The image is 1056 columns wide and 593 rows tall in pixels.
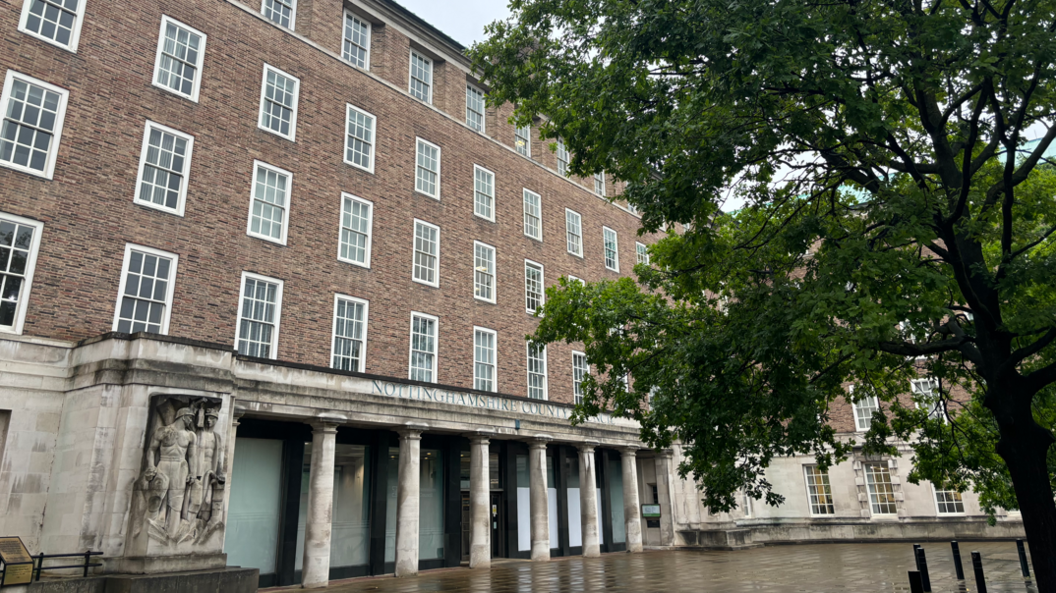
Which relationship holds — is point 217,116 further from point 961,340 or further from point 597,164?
point 961,340

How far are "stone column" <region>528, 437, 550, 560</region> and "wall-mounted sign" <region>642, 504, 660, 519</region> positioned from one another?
8615mm

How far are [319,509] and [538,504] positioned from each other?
29.8 feet

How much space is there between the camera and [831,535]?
1474 inches

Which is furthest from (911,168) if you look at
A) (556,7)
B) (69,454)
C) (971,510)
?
(971,510)

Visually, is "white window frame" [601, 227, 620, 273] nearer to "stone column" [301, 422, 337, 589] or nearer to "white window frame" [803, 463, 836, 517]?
"white window frame" [803, 463, 836, 517]

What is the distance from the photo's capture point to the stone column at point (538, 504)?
81.1ft

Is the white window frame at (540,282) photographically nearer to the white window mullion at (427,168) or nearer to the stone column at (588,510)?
the white window mullion at (427,168)

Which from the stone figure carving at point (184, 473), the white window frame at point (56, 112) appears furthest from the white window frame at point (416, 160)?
the stone figure carving at point (184, 473)

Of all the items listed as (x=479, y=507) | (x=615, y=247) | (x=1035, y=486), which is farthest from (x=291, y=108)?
(x=1035, y=486)

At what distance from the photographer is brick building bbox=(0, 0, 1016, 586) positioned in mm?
14305

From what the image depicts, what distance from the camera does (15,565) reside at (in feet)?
38.2

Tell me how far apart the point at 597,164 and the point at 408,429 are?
1197 cm

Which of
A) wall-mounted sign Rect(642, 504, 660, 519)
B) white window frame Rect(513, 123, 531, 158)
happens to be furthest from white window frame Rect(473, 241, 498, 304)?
wall-mounted sign Rect(642, 504, 660, 519)

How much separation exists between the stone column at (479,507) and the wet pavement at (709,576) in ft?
1.86
